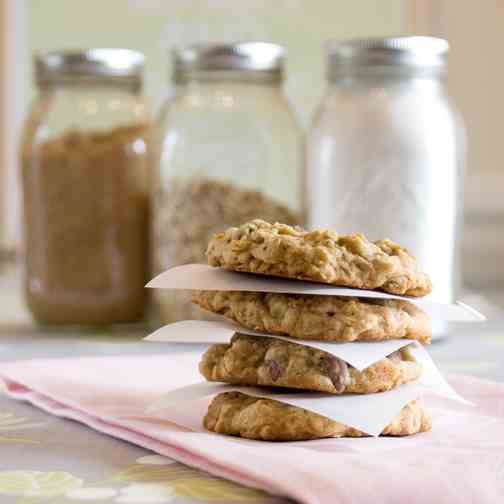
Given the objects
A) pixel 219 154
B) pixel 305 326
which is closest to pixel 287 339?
pixel 305 326

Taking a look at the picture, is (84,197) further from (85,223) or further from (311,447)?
(311,447)

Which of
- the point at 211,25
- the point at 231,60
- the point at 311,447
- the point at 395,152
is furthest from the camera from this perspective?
the point at 211,25

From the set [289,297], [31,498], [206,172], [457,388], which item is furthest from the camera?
[206,172]

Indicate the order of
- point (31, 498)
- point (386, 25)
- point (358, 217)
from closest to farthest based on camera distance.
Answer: point (31, 498) → point (358, 217) → point (386, 25)

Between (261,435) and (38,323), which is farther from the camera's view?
(38,323)

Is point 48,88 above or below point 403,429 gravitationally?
above

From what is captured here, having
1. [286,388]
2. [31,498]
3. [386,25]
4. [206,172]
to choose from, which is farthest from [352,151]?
[386,25]

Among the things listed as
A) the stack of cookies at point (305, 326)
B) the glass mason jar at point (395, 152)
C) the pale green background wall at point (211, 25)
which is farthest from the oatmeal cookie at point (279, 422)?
the pale green background wall at point (211, 25)

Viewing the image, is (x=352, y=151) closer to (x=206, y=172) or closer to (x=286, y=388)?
(x=206, y=172)
